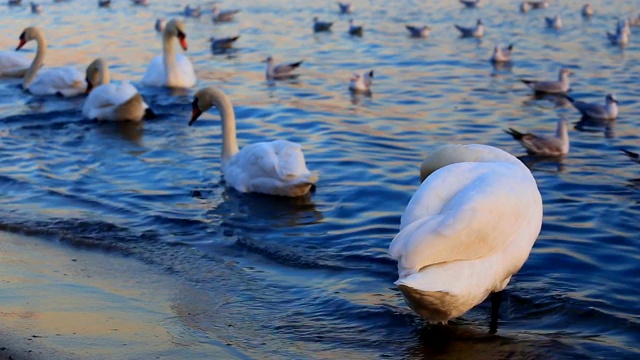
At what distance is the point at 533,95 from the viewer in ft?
49.9

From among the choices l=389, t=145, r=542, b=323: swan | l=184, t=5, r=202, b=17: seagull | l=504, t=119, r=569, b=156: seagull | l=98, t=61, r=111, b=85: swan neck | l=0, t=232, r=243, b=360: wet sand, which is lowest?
l=184, t=5, r=202, b=17: seagull

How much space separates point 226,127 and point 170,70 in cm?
531

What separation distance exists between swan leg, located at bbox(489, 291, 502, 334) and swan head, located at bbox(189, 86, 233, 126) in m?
5.61

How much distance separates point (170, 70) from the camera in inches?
623

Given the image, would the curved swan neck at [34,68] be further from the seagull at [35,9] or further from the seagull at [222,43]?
the seagull at [35,9]

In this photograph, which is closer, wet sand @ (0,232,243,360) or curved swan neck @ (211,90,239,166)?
wet sand @ (0,232,243,360)

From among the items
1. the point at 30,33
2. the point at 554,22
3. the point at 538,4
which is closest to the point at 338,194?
the point at 30,33

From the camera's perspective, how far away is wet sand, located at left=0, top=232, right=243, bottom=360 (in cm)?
520

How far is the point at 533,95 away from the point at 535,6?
10.9m

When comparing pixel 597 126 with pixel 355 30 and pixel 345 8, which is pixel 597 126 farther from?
pixel 345 8

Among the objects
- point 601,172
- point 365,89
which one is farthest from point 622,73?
point 601,172

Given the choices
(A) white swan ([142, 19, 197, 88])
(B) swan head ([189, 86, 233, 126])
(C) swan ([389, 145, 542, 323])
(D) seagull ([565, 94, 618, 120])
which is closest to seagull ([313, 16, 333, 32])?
(A) white swan ([142, 19, 197, 88])

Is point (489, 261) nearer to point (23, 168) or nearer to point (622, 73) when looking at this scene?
point (23, 168)

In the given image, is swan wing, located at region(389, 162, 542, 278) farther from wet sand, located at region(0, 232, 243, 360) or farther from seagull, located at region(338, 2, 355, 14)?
seagull, located at region(338, 2, 355, 14)
